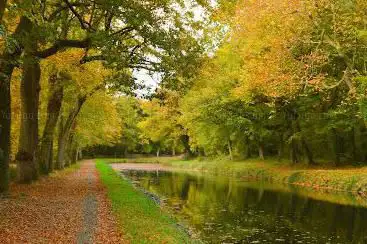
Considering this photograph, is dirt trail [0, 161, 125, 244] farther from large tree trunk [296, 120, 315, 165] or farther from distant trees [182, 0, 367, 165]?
large tree trunk [296, 120, 315, 165]

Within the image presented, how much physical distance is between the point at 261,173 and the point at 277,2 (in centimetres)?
1964

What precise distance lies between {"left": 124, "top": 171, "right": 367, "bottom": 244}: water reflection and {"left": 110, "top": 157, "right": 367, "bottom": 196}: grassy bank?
3.86 m

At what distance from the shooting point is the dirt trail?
Answer: 40.1 feet

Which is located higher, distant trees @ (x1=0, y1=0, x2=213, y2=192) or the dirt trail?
distant trees @ (x1=0, y1=0, x2=213, y2=192)

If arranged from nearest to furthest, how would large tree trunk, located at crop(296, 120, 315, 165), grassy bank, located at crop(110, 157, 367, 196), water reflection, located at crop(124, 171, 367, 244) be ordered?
water reflection, located at crop(124, 171, 367, 244) → grassy bank, located at crop(110, 157, 367, 196) → large tree trunk, located at crop(296, 120, 315, 165)

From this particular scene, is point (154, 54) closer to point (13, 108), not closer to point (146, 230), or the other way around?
point (146, 230)

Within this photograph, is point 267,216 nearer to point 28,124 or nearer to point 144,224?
point 144,224

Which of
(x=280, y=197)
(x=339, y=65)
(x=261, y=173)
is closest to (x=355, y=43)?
(x=339, y=65)

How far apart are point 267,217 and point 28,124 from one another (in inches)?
515

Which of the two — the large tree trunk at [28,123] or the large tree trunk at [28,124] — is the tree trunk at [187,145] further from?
the large tree trunk at [28,123]

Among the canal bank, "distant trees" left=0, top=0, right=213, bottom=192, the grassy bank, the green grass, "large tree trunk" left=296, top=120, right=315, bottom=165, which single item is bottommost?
the canal bank

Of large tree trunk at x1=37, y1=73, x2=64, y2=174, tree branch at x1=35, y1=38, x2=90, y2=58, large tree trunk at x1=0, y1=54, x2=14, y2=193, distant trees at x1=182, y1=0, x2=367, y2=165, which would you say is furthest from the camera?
large tree trunk at x1=37, y1=73, x2=64, y2=174

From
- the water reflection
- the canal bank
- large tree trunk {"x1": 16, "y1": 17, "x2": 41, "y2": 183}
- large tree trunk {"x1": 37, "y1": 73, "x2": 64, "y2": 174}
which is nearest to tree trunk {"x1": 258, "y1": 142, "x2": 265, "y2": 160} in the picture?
the canal bank

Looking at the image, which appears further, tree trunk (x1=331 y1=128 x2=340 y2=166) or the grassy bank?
tree trunk (x1=331 y1=128 x2=340 y2=166)
